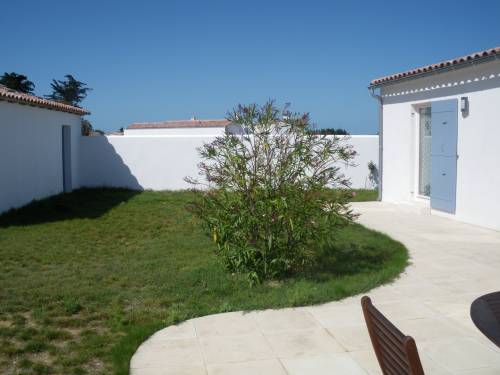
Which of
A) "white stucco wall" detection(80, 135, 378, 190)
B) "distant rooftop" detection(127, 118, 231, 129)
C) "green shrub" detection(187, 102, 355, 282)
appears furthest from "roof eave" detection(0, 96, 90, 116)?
"distant rooftop" detection(127, 118, 231, 129)

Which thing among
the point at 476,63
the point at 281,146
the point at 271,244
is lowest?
the point at 271,244

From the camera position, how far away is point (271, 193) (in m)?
6.44

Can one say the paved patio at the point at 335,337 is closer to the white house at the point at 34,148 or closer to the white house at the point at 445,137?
the white house at the point at 445,137

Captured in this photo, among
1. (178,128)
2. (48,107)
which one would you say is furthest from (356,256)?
(178,128)

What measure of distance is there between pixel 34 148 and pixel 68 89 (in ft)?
85.2

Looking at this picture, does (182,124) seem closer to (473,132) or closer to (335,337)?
(473,132)

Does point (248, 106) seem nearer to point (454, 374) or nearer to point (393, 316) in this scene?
point (393, 316)

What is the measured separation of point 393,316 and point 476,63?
6.36 metres

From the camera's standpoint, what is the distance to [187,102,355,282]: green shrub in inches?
252

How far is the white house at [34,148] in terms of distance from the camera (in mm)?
12398

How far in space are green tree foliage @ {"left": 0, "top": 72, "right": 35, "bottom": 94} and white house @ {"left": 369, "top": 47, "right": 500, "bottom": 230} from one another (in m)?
18.6

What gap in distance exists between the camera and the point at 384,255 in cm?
798

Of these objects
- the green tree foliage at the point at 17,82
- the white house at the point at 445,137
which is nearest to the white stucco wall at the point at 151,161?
the white house at the point at 445,137

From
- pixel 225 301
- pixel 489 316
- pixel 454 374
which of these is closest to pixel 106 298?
pixel 225 301
